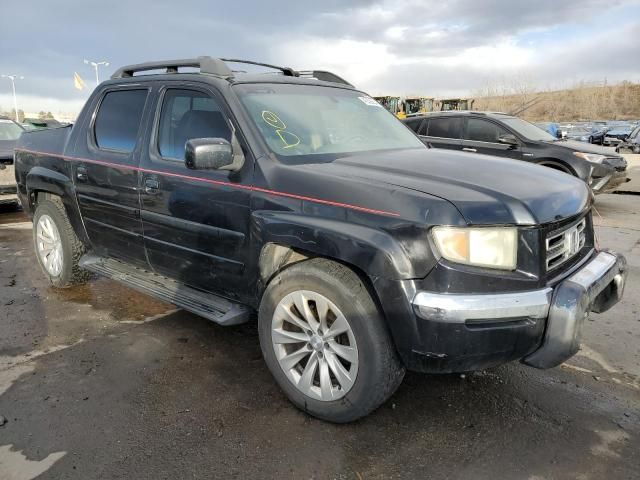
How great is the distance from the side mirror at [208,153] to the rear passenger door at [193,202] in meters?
0.13

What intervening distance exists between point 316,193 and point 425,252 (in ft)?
2.22

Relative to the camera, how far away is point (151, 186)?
3.64m

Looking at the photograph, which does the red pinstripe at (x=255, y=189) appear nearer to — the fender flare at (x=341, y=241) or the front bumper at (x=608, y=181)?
the fender flare at (x=341, y=241)

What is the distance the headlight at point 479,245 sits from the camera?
2.40 m

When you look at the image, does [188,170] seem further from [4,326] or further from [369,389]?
[4,326]

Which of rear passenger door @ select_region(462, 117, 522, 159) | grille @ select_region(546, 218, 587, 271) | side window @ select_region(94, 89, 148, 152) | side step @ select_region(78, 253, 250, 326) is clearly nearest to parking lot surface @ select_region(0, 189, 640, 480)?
side step @ select_region(78, 253, 250, 326)

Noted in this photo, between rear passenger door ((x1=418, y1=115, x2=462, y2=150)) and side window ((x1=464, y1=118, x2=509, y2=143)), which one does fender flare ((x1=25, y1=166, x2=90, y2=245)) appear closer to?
rear passenger door ((x1=418, y1=115, x2=462, y2=150))

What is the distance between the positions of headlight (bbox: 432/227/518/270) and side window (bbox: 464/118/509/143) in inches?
291

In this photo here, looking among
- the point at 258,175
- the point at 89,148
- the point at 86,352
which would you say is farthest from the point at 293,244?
the point at 89,148

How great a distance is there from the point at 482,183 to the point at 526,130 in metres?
7.57

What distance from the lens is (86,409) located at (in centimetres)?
297

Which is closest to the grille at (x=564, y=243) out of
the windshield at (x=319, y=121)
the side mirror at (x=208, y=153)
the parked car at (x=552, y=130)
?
the windshield at (x=319, y=121)

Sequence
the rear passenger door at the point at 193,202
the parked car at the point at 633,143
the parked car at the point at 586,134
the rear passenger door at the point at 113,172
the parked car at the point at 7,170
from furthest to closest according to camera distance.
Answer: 1. the parked car at the point at 586,134
2. the parked car at the point at 633,143
3. the parked car at the point at 7,170
4. the rear passenger door at the point at 113,172
5. the rear passenger door at the point at 193,202

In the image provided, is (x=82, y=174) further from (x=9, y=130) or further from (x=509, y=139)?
(x=9, y=130)
